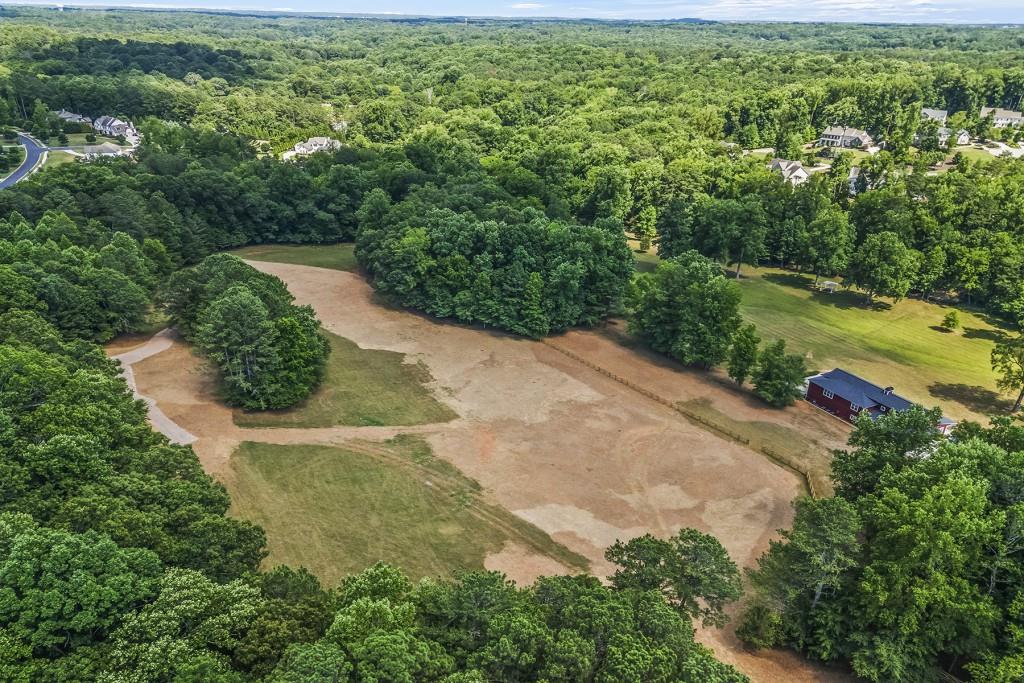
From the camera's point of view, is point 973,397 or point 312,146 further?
point 312,146

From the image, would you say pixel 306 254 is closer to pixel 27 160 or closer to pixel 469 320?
pixel 469 320

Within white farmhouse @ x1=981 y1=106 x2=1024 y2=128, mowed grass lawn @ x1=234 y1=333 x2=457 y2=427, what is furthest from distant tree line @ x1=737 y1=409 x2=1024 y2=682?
white farmhouse @ x1=981 y1=106 x2=1024 y2=128

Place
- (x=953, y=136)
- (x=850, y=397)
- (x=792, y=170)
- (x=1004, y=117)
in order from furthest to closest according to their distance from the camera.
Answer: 1. (x=1004, y=117)
2. (x=953, y=136)
3. (x=792, y=170)
4. (x=850, y=397)

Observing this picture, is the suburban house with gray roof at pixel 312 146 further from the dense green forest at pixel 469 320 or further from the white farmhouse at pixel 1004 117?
the white farmhouse at pixel 1004 117

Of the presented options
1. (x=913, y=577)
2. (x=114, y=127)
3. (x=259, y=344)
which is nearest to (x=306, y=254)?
(x=259, y=344)

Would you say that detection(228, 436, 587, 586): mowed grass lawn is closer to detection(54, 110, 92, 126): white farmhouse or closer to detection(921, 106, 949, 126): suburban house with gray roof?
detection(54, 110, 92, 126): white farmhouse

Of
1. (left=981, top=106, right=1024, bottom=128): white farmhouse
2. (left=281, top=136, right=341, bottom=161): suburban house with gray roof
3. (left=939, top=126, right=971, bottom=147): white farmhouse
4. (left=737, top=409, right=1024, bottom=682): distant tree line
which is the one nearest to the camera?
(left=737, top=409, right=1024, bottom=682): distant tree line
